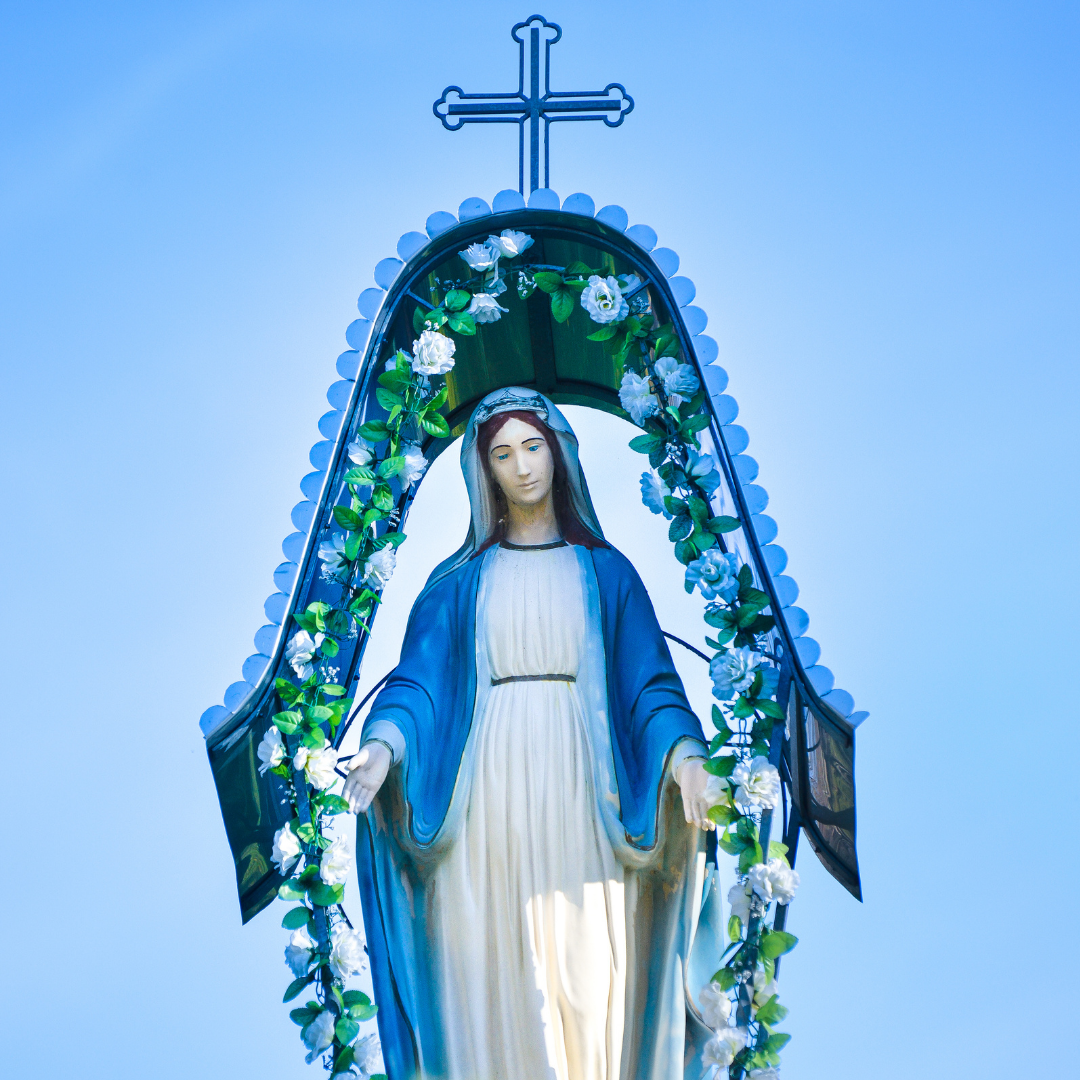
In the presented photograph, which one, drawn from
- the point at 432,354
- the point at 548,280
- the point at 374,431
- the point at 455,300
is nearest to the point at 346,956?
the point at 374,431

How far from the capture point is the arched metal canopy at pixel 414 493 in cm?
616

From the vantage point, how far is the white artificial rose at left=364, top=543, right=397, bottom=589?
6.36m

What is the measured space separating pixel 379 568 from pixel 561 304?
1.20 meters

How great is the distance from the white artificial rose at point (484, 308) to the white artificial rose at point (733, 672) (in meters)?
1.71

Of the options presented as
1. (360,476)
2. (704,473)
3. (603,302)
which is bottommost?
(704,473)

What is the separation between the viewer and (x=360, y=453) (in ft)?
21.3

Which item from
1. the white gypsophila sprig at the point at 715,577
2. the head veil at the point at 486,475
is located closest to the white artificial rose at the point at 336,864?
the head veil at the point at 486,475

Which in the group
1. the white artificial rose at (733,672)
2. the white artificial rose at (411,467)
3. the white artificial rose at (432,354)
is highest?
the white artificial rose at (432,354)

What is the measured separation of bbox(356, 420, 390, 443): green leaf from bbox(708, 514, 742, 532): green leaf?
4.11ft

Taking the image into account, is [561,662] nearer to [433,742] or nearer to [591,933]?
[433,742]

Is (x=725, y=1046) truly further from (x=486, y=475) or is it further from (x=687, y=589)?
(x=486, y=475)

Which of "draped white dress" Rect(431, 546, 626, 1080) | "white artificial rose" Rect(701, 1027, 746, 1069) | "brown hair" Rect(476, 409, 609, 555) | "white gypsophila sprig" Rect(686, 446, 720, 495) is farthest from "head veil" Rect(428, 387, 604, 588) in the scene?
"white artificial rose" Rect(701, 1027, 746, 1069)

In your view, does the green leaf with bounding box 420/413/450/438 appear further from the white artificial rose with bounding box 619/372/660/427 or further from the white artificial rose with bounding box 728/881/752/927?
the white artificial rose with bounding box 728/881/752/927

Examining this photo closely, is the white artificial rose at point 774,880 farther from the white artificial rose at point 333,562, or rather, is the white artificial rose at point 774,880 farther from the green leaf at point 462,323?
the green leaf at point 462,323
